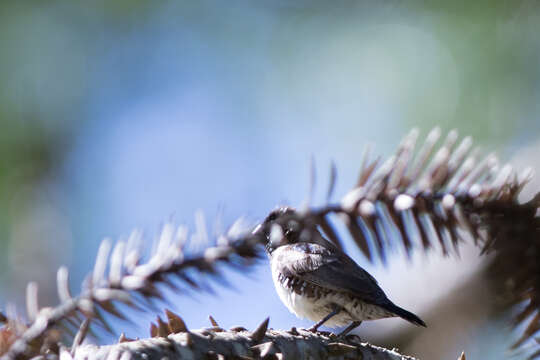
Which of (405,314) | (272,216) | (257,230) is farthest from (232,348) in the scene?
(405,314)

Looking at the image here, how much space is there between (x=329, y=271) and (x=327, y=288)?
3.2 inches

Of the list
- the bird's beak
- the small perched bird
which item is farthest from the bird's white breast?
the bird's beak

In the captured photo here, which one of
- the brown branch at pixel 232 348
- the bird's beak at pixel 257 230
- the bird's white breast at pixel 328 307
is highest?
the bird's beak at pixel 257 230

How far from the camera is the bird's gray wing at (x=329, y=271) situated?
2.98 meters

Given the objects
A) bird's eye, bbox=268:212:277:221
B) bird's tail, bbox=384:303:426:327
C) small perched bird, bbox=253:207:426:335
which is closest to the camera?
bird's eye, bbox=268:212:277:221

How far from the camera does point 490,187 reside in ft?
5.06

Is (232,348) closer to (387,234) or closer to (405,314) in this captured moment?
(387,234)

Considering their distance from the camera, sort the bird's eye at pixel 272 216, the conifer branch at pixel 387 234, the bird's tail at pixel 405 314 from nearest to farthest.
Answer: the conifer branch at pixel 387 234, the bird's eye at pixel 272 216, the bird's tail at pixel 405 314

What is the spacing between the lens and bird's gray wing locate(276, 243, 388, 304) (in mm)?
2980

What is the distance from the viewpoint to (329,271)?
3072 mm

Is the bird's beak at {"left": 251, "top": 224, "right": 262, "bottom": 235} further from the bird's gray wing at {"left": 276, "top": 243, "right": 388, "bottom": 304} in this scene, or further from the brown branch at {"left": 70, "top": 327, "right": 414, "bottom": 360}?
the bird's gray wing at {"left": 276, "top": 243, "right": 388, "bottom": 304}

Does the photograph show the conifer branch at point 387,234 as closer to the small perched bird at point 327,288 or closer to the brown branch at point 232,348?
the brown branch at point 232,348

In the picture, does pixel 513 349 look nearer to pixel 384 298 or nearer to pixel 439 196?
pixel 439 196

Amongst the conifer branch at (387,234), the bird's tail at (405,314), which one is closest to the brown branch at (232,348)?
the conifer branch at (387,234)
